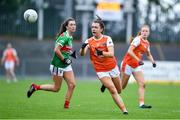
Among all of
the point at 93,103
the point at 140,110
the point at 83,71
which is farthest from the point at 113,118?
the point at 83,71

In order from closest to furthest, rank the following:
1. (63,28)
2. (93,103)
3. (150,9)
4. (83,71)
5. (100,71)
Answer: (100,71), (63,28), (93,103), (83,71), (150,9)

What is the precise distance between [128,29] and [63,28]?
2957cm

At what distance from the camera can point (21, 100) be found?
2189 cm

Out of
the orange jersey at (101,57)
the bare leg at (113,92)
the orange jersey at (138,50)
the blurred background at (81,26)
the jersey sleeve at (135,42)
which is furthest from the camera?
the blurred background at (81,26)

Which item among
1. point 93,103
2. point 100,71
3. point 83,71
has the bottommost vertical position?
point 83,71

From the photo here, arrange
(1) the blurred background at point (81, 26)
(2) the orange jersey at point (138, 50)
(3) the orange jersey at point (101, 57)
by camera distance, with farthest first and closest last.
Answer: (1) the blurred background at point (81, 26)
(2) the orange jersey at point (138, 50)
(3) the orange jersey at point (101, 57)

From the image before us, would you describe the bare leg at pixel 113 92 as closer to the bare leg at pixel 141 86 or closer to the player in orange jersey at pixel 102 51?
the player in orange jersey at pixel 102 51

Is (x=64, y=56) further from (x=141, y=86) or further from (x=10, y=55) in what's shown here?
(x=10, y=55)

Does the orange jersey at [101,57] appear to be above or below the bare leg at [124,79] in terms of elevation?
above

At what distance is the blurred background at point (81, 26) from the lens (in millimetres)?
43906

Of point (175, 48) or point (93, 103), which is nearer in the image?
point (93, 103)

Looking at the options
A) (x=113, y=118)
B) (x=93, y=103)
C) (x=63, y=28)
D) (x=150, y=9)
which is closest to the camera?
(x=113, y=118)

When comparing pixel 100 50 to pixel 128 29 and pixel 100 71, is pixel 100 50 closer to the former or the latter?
pixel 100 71

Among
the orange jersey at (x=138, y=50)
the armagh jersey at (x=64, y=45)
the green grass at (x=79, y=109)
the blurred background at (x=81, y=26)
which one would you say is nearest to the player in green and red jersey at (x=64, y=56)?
the armagh jersey at (x=64, y=45)
